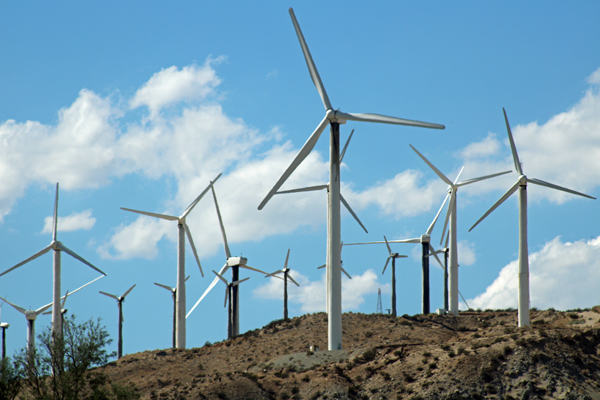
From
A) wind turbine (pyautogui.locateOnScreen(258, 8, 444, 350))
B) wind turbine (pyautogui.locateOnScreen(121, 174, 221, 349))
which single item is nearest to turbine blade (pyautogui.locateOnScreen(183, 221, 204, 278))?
wind turbine (pyautogui.locateOnScreen(121, 174, 221, 349))

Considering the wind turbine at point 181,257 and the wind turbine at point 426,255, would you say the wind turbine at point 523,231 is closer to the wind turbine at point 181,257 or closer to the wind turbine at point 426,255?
the wind turbine at point 426,255

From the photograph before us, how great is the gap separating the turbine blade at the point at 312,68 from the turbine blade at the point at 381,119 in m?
2.32

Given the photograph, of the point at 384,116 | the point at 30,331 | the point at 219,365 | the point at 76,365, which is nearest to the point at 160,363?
the point at 219,365

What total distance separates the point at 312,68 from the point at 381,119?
406 inches

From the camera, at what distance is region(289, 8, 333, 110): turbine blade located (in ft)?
204

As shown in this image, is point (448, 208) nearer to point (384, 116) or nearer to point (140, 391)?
point (384, 116)

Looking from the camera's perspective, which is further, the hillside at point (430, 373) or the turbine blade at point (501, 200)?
the turbine blade at point (501, 200)

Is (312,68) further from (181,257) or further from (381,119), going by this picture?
(181,257)

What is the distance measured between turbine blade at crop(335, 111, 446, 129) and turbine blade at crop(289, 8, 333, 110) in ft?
7.63

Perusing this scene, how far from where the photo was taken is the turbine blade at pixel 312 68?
204 feet

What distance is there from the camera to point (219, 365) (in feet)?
232

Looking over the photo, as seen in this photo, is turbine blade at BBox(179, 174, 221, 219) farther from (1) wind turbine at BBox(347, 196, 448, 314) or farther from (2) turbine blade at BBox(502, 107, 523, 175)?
(2) turbine blade at BBox(502, 107, 523, 175)

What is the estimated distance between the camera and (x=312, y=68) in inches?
2514

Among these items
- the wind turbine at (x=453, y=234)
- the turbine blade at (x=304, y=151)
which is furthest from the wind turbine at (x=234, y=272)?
the turbine blade at (x=304, y=151)
